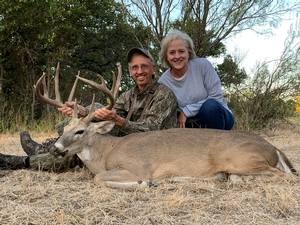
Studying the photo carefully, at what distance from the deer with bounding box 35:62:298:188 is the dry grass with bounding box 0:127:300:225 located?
0.18 meters

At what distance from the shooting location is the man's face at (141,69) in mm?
5364

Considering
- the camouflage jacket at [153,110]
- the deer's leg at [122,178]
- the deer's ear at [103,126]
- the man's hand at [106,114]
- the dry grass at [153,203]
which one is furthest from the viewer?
the camouflage jacket at [153,110]

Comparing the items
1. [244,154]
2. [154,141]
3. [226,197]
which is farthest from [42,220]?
[244,154]

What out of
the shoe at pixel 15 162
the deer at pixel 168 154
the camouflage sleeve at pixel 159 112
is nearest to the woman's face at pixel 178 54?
the camouflage sleeve at pixel 159 112

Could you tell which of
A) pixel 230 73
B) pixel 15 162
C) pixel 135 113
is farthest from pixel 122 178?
pixel 230 73

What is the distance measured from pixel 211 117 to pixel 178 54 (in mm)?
1030

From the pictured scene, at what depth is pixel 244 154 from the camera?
13.4 feet

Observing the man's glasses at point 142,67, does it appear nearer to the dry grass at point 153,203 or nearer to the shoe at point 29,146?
the shoe at point 29,146

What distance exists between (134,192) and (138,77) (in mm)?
2162

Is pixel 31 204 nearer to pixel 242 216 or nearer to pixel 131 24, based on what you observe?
pixel 242 216

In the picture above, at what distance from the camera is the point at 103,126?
4801 mm

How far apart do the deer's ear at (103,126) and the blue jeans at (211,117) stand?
1.39m

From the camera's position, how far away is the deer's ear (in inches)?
188

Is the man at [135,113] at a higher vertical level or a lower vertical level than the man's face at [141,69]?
lower
